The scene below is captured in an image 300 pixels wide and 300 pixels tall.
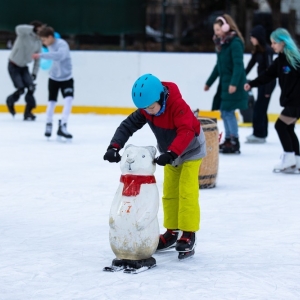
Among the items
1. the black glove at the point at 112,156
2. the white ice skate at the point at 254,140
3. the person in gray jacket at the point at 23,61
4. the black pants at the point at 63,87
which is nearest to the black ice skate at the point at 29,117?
the person in gray jacket at the point at 23,61

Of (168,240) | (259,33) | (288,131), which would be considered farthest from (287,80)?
(168,240)

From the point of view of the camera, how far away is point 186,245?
443 cm

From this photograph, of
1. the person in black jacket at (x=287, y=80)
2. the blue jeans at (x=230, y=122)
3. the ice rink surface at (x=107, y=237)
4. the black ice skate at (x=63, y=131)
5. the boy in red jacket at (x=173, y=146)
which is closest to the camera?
the ice rink surface at (x=107, y=237)

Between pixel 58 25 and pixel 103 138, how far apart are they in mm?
4358

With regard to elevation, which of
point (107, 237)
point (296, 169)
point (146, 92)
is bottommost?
point (296, 169)

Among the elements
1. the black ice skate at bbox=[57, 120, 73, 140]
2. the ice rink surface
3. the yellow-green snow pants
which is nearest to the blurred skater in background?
the ice rink surface

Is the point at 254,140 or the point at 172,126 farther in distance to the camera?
the point at 254,140

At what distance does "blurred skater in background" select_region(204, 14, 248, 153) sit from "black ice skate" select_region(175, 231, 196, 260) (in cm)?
457

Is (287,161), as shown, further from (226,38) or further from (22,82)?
(22,82)

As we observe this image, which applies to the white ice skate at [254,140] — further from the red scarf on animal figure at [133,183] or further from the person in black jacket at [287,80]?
the red scarf on animal figure at [133,183]

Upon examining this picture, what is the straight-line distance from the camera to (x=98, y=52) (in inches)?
562

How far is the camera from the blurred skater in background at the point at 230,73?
29.2 feet

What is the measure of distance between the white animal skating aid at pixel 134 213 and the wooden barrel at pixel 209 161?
2683mm

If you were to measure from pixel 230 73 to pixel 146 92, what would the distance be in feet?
16.4
